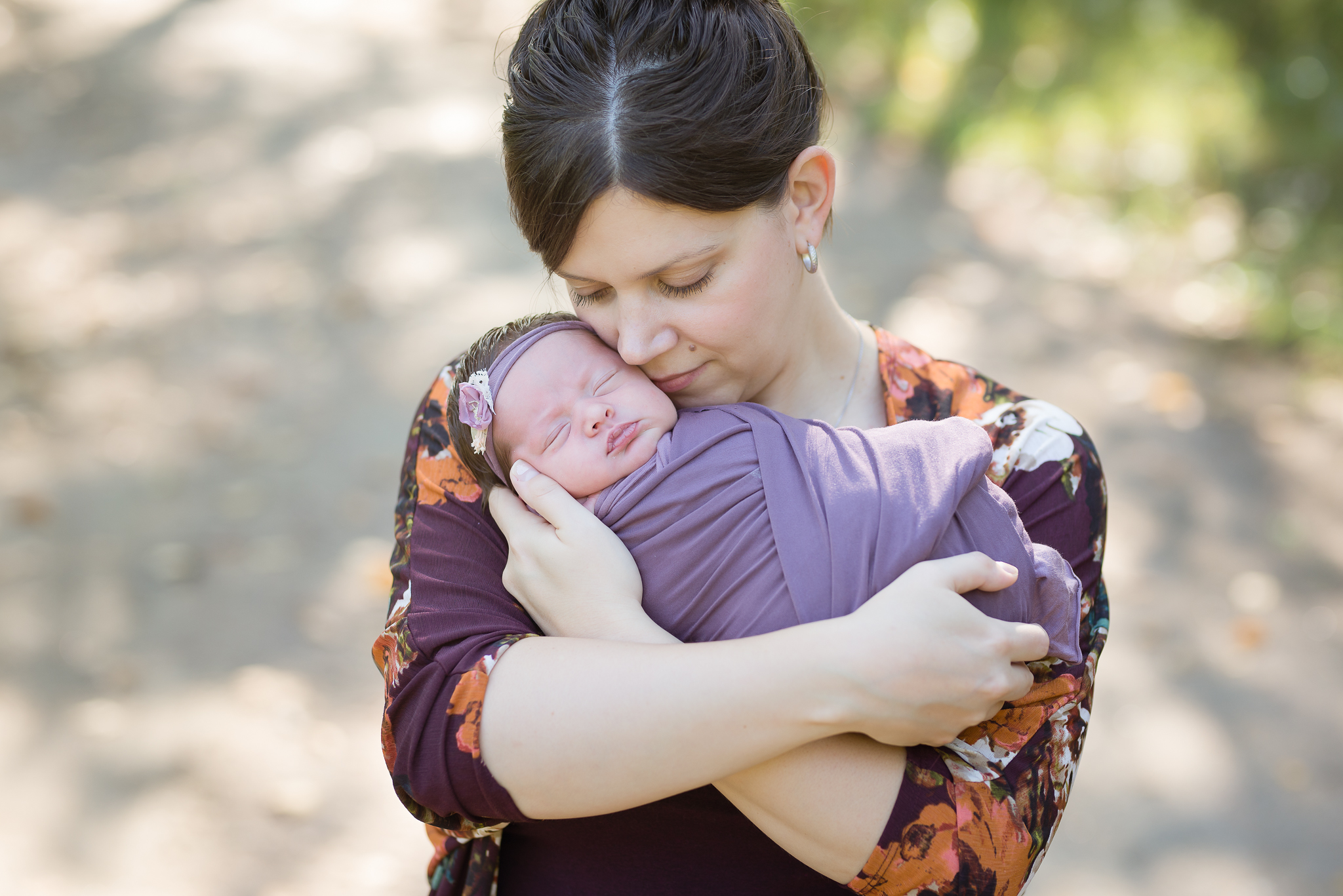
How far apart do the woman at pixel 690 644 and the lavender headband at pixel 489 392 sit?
7 cm

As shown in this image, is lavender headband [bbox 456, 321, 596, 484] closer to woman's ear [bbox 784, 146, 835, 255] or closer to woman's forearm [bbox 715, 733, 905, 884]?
woman's ear [bbox 784, 146, 835, 255]

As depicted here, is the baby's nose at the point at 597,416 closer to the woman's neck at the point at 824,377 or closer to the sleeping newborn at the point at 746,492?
the sleeping newborn at the point at 746,492

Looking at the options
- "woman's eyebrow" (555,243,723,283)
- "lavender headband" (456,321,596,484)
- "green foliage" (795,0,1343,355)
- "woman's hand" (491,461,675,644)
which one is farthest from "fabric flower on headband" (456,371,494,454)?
"green foliage" (795,0,1343,355)

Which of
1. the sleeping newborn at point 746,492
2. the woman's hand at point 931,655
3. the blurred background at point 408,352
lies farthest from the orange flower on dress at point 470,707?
the blurred background at point 408,352

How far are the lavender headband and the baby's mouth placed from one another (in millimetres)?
195

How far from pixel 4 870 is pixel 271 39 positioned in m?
5.91

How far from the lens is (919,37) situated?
7.52 metres

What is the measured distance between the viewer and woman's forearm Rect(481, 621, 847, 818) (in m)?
1.31

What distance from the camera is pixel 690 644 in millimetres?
1385

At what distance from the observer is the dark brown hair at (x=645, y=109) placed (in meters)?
1.48

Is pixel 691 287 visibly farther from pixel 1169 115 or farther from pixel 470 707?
pixel 1169 115

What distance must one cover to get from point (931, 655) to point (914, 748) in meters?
0.21

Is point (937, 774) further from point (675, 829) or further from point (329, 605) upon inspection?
point (329, 605)

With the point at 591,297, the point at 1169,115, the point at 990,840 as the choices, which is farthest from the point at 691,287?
the point at 1169,115
